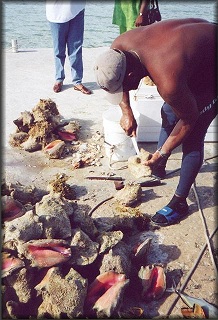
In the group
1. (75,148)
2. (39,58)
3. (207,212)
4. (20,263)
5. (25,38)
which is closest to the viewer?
(20,263)

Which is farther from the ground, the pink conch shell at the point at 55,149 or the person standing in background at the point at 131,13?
the person standing in background at the point at 131,13

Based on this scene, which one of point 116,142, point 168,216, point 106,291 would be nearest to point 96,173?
point 116,142

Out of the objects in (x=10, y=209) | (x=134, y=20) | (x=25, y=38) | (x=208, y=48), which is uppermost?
(x=208, y=48)

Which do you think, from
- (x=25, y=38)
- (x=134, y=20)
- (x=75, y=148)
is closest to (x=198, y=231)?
(x=75, y=148)

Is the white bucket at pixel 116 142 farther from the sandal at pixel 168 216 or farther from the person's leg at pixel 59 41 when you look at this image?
the person's leg at pixel 59 41

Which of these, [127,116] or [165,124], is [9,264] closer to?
[127,116]

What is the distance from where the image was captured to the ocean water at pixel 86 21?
11.1 meters

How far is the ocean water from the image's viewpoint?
436 inches

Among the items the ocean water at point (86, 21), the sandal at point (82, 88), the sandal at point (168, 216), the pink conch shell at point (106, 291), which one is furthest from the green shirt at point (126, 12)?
the pink conch shell at point (106, 291)

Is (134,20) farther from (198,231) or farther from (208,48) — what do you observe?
(198,231)

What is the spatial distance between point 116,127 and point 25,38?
8.08 m

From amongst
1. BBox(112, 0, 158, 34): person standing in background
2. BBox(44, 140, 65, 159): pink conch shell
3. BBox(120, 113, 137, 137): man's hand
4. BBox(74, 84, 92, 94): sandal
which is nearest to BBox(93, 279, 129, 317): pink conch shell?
BBox(120, 113, 137, 137): man's hand

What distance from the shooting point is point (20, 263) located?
2473mm

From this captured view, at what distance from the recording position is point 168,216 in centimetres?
341
